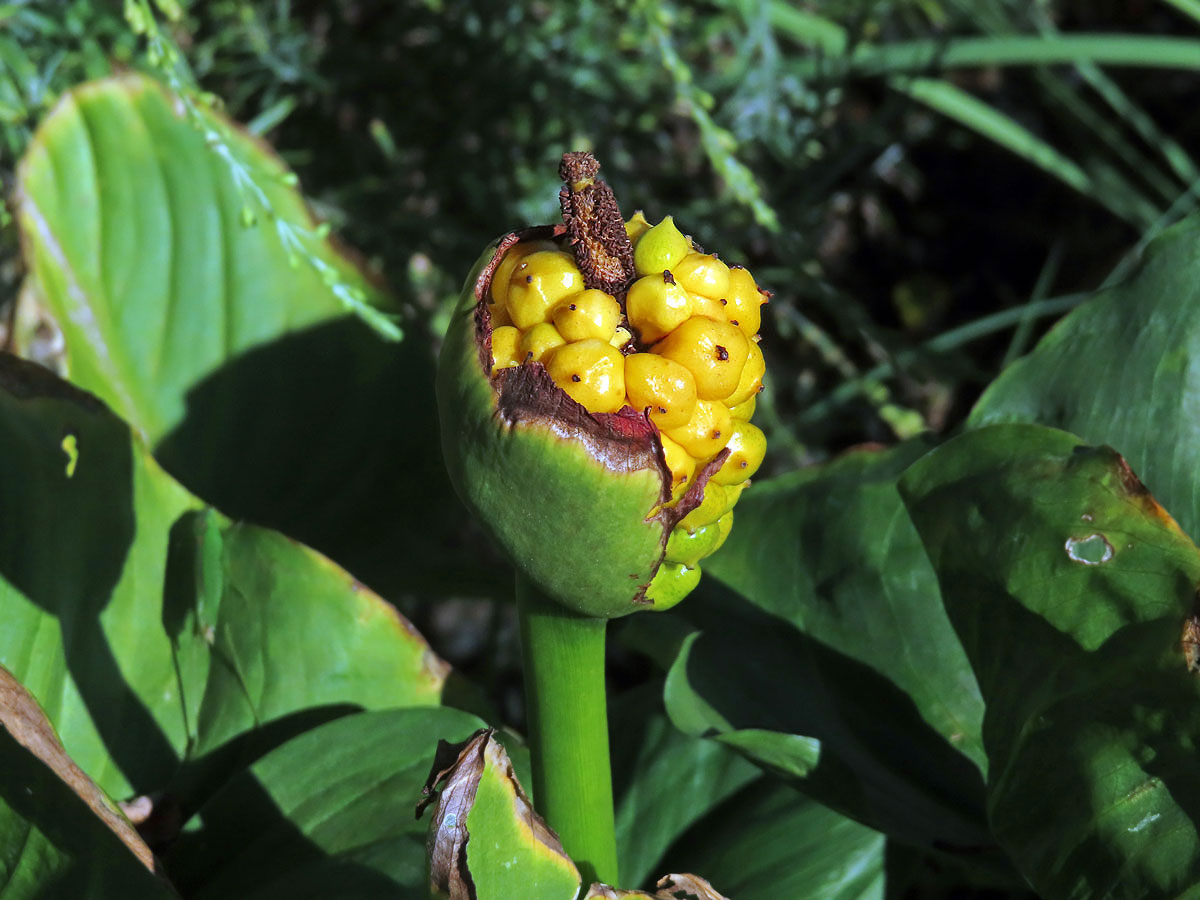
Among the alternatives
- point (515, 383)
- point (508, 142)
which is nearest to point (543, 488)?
point (515, 383)

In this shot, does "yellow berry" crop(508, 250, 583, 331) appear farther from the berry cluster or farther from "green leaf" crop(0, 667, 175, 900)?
"green leaf" crop(0, 667, 175, 900)

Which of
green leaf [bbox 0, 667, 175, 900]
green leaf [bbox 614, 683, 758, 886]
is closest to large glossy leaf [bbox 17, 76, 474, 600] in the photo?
green leaf [bbox 614, 683, 758, 886]

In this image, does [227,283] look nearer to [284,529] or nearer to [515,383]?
[284,529]

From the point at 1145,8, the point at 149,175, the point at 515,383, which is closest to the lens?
the point at 515,383

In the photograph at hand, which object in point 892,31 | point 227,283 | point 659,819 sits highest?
point 892,31

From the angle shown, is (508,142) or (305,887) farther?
(508,142)

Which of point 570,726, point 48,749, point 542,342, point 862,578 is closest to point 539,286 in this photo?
point 542,342
